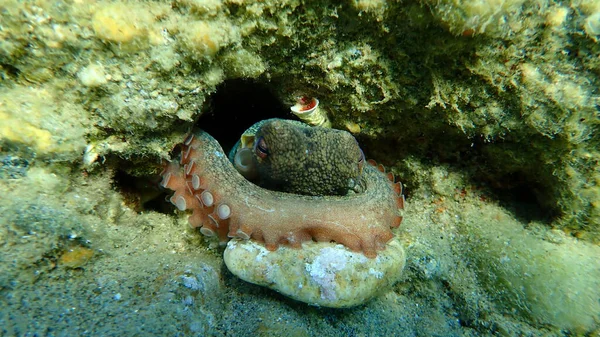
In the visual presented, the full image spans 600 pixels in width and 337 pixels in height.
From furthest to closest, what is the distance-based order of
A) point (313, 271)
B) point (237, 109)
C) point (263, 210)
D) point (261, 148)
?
point (237, 109)
point (261, 148)
point (263, 210)
point (313, 271)

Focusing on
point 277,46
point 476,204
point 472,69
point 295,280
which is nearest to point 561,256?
point 476,204

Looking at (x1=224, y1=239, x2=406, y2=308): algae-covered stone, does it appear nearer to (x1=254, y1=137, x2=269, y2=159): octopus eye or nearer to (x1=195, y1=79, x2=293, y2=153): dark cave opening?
(x1=254, y1=137, x2=269, y2=159): octopus eye

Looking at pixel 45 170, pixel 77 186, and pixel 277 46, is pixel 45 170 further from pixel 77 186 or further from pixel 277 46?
pixel 277 46

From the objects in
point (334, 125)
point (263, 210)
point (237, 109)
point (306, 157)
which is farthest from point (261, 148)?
point (237, 109)

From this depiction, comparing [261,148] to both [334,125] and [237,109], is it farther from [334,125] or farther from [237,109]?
[237,109]

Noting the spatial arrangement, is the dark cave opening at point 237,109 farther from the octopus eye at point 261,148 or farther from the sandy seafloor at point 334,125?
the octopus eye at point 261,148

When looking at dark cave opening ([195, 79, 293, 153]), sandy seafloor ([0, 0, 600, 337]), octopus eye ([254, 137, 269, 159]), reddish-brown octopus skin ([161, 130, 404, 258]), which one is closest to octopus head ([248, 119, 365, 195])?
octopus eye ([254, 137, 269, 159])
